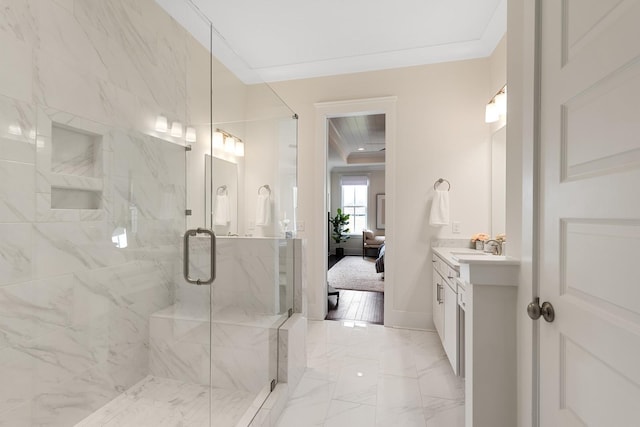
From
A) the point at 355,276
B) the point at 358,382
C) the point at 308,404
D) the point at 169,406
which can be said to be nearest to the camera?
the point at 169,406

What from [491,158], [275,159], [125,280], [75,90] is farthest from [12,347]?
[491,158]

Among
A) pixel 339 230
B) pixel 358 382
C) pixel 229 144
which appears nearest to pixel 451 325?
pixel 358 382

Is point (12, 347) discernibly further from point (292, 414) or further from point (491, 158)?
point (491, 158)

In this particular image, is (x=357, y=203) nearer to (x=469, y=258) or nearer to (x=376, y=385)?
(x=376, y=385)

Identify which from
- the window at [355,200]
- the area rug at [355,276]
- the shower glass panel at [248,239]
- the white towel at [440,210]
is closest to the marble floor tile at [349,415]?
the shower glass panel at [248,239]

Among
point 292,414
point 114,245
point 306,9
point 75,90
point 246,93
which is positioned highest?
point 306,9

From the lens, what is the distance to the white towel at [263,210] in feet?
7.40

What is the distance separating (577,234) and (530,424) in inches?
29.5

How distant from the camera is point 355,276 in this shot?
548cm

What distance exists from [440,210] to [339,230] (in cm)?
532

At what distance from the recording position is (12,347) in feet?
4.24

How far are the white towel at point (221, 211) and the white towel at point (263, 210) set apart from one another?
0.28m

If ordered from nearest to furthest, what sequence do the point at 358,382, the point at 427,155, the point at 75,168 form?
the point at 75,168 → the point at 358,382 → the point at 427,155

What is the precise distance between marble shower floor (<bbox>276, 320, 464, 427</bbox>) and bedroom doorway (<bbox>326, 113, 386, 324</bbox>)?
1693 mm
